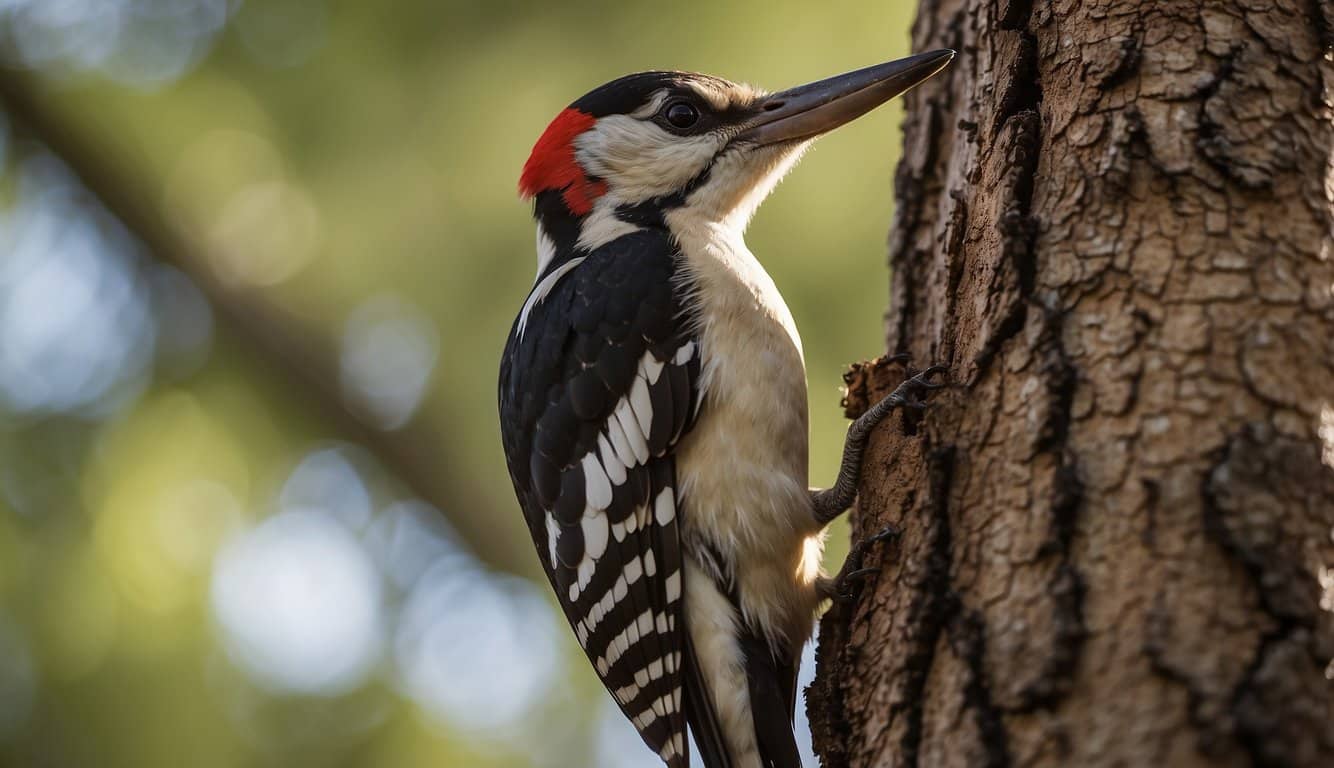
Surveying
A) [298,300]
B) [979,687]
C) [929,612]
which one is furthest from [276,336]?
[979,687]

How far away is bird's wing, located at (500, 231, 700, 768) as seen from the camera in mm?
2713

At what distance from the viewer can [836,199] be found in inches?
157

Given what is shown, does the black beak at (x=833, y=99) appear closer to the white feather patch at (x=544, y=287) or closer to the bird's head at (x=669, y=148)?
the bird's head at (x=669, y=148)

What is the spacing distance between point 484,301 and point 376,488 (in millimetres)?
739

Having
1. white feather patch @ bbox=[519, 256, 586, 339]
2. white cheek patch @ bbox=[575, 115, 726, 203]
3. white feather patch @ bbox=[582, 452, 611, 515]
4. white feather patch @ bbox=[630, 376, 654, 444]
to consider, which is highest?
white cheek patch @ bbox=[575, 115, 726, 203]

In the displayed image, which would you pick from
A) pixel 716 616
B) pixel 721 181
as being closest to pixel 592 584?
pixel 716 616

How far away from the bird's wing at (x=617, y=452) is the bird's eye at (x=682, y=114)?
20.3 inches

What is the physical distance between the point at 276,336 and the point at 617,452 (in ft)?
4.88

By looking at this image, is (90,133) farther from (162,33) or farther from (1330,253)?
(1330,253)

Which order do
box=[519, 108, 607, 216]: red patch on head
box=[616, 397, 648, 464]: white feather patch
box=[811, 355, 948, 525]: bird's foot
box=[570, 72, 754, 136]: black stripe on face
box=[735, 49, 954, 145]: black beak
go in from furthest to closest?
1. box=[519, 108, 607, 216]: red patch on head
2. box=[570, 72, 754, 136]: black stripe on face
3. box=[735, 49, 954, 145]: black beak
4. box=[616, 397, 648, 464]: white feather patch
5. box=[811, 355, 948, 525]: bird's foot

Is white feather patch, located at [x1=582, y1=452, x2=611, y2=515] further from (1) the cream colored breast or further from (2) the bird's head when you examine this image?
(2) the bird's head

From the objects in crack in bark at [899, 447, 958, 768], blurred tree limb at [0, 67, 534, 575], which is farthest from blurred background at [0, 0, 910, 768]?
crack in bark at [899, 447, 958, 768]

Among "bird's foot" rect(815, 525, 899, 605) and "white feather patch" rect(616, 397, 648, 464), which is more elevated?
"white feather patch" rect(616, 397, 648, 464)

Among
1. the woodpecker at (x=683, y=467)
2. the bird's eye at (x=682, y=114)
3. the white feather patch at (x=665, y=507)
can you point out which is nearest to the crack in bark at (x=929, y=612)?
the woodpecker at (x=683, y=467)
